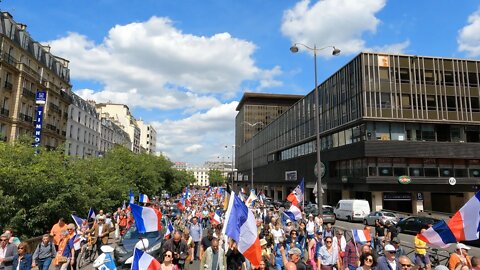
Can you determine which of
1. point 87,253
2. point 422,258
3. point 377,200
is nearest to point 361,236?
point 422,258

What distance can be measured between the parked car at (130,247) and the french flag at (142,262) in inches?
160

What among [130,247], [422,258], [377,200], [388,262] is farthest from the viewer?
[377,200]

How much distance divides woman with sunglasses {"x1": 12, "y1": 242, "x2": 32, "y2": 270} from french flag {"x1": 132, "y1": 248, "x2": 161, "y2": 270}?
134 inches

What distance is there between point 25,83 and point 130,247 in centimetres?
3663

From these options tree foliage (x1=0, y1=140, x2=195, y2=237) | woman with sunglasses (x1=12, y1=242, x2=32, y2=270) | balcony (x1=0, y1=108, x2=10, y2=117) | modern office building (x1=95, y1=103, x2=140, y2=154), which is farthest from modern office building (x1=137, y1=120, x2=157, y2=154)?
woman with sunglasses (x1=12, y1=242, x2=32, y2=270)

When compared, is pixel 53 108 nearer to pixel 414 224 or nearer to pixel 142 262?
pixel 414 224

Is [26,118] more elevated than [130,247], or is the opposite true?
[26,118]

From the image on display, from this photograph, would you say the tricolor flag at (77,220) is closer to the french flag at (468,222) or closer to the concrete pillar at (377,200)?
the french flag at (468,222)

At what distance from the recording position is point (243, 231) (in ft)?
24.4

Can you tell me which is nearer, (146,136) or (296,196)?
(296,196)

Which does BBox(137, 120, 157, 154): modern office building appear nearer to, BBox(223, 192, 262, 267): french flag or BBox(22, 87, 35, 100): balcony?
BBox(22, 87, 35, 100): balcony

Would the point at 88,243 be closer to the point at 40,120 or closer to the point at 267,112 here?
the point at 40,120

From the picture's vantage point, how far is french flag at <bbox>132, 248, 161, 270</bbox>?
6.52 meters

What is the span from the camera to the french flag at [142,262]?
21.4 feet
